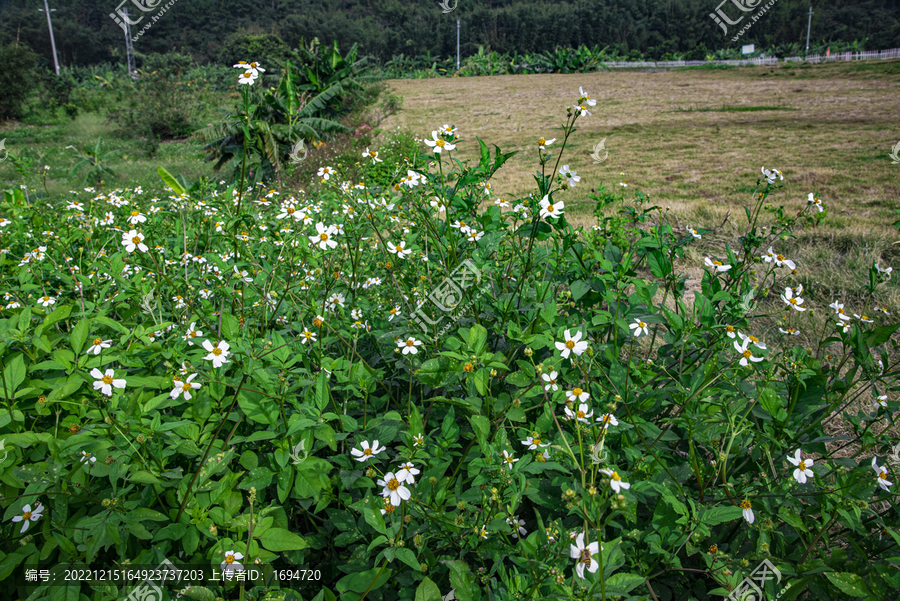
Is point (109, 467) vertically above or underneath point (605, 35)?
underneath

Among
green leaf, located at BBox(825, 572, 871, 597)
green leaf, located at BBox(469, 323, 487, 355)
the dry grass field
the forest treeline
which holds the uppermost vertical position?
the forest treeline

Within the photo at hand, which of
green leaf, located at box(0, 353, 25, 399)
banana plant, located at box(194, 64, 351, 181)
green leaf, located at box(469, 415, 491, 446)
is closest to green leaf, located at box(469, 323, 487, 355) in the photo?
green leaf, located at box(469, 415, 491, 446)

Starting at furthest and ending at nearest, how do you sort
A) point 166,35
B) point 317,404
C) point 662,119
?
point 166,35 < point 662,119 < point 317,404

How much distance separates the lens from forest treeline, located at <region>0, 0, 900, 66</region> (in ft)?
150

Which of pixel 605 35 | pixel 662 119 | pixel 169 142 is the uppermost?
pixel 605 35

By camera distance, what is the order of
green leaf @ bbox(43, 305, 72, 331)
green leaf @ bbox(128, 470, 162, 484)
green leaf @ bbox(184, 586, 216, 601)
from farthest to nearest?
green leaf @ bbox(43, 305, 72, 331) < green leaf @ bbox(128, 470, 162, 484) < green leaf @ bbox(184, 586, 216, 601)

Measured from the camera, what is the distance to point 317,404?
1.16 m

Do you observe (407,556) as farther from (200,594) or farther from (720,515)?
(720,515)

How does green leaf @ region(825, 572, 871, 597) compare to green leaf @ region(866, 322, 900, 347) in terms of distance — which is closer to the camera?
green leaf @ region(825, 572, 871, 597)

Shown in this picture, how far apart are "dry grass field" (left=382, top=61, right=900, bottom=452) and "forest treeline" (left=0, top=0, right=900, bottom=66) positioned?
115 feet

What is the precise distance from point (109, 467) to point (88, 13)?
253ft

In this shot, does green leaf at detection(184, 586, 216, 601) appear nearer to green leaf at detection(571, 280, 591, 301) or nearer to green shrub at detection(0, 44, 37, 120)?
green leaf at detection(571, 280, 591, 301)

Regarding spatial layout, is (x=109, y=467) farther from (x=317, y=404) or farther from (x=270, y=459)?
(x=317, y=404)

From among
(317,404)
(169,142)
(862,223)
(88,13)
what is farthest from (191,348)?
(88,13)
